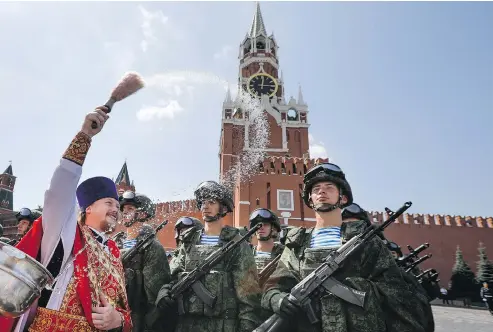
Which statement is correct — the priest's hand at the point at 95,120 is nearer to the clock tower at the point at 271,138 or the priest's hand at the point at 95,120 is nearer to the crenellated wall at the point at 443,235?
the clock tower at the point at 271,138

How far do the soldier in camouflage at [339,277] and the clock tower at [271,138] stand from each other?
1086 inches

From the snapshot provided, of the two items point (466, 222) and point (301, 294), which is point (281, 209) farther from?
point (301, 294)

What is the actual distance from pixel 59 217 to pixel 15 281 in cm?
64

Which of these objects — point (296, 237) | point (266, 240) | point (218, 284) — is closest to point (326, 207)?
point (296, 237)

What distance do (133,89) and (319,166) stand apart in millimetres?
2172

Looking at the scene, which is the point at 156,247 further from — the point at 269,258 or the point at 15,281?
the point at 15,281

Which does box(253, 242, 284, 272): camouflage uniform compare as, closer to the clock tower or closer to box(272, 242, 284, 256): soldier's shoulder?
box(272, 242, 284, 256): soldier's shoulder

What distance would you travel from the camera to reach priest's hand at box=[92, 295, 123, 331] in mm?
2205

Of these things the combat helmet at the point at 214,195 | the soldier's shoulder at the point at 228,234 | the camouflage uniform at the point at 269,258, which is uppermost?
the combat helmet at the point at 214,195

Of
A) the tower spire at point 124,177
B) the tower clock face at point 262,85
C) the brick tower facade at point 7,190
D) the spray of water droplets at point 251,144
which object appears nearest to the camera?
the spray of water droplets at point 251,144

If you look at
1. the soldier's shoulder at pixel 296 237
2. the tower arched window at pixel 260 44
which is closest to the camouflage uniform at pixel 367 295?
the soldier's shoulder at pixel 296 237

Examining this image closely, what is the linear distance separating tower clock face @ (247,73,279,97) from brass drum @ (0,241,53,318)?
162ft

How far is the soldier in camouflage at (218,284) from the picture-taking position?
3.85 meters

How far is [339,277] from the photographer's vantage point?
3.16 metres
